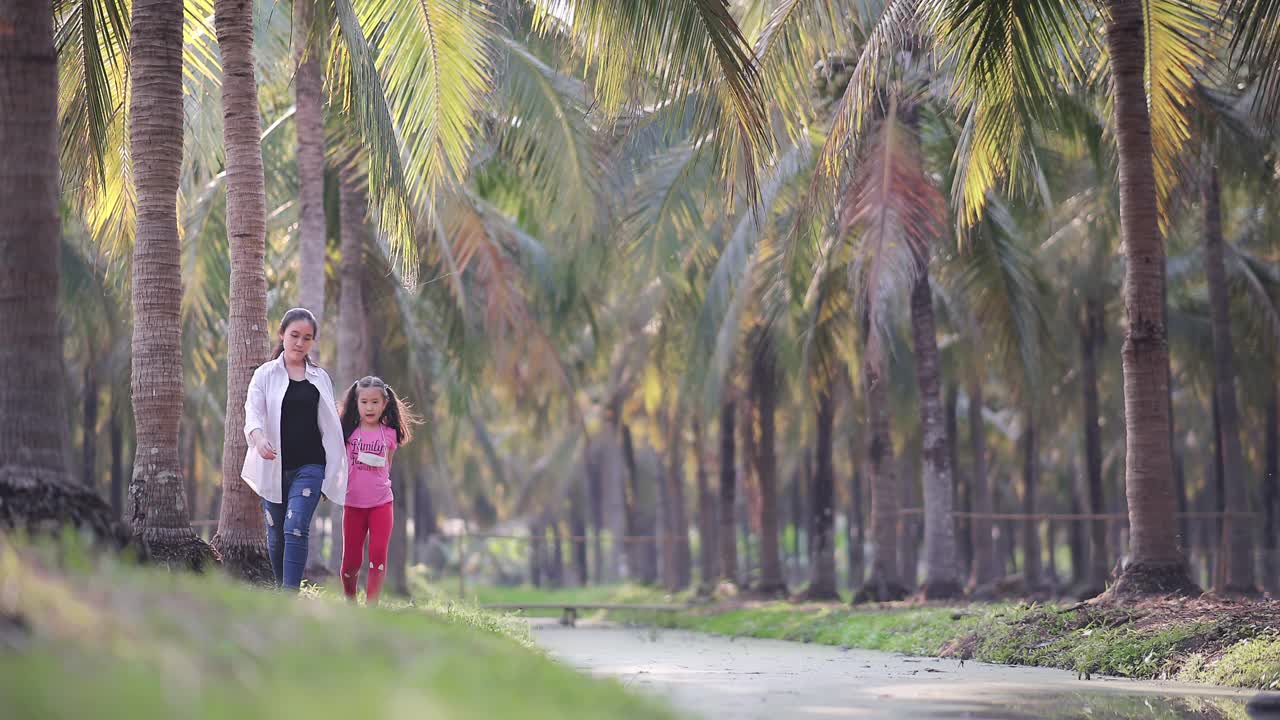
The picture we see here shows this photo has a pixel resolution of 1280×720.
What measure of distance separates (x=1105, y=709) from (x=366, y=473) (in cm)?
477

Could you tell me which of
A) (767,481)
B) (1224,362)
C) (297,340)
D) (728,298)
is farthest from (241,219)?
(767,481)

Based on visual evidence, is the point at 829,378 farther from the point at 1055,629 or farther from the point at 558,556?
the point at 558,556

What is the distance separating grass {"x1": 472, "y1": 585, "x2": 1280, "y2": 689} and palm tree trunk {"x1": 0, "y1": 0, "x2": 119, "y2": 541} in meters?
6.48

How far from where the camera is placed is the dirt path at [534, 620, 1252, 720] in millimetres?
6617

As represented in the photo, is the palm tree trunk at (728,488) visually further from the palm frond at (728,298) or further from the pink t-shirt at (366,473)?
the pink t-shirt at (366,473)

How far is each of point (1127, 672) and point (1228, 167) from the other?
12.2 meters

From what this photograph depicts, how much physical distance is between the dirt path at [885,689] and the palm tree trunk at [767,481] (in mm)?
12230

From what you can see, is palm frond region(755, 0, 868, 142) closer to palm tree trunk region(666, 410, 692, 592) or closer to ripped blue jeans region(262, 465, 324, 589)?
ripped blue jeans region(262, 465, 324, 589)

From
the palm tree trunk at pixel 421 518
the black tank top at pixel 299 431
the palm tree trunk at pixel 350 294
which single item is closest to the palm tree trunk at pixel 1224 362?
the palm tree trunk at pixel 350 294

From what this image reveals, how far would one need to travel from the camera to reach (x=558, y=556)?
4806 cm

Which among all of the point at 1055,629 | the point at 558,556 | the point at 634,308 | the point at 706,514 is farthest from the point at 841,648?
the point at 558,556

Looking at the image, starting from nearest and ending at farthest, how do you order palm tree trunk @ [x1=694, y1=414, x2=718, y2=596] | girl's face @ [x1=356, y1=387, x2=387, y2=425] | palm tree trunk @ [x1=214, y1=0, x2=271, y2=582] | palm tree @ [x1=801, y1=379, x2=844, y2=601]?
1. girl's face @ [x1=356, y1=387, x2=387, y2=425]
2. palm tree trunk @ [x1=214, y1=0, x2=271, y2=582]
3. palm tree @ [x1=801, y1=379, x2=844, y2=601]
4. palm tree trunk @ [x1=694, y1=414, x2=718, y2=596]

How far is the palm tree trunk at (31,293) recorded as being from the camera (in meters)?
5.86

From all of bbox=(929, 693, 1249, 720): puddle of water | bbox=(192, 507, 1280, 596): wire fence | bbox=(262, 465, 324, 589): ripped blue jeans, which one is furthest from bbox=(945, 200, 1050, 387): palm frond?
bbox=(262, 465, 324, 589): ripped blue jeans
